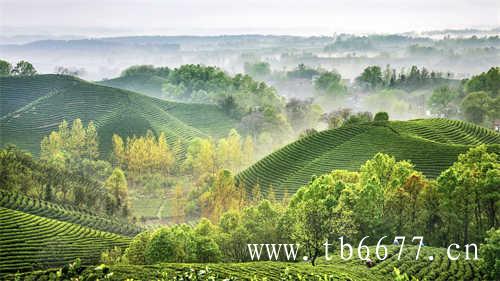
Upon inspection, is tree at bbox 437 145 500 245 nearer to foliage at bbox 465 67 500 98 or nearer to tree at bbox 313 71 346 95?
foliage at bbox 465 67 500 98

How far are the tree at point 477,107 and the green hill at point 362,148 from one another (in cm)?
1711

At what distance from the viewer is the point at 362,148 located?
3459 cm

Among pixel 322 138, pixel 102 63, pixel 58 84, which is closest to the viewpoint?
pixel 322 138

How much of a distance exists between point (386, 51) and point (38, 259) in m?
130

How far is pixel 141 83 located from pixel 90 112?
3631 cm

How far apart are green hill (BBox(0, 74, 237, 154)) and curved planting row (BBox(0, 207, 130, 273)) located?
23804 mm

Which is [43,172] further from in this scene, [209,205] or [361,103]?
[361,103]

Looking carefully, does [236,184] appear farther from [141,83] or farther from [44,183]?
[141,83]

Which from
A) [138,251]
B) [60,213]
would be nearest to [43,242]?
[138,251]

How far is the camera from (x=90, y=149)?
150 feet

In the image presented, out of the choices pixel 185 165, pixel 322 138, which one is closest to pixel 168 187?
pixel 185 165

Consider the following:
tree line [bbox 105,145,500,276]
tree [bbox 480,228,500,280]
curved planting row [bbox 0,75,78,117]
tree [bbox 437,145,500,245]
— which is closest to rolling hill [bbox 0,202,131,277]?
tree line [bbox 105,145,500,276]

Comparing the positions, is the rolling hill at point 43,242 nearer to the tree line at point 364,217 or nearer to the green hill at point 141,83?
the tree line at point 364,217

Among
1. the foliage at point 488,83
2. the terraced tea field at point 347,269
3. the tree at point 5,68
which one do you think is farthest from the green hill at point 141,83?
the terraced tea field at point 347,269
